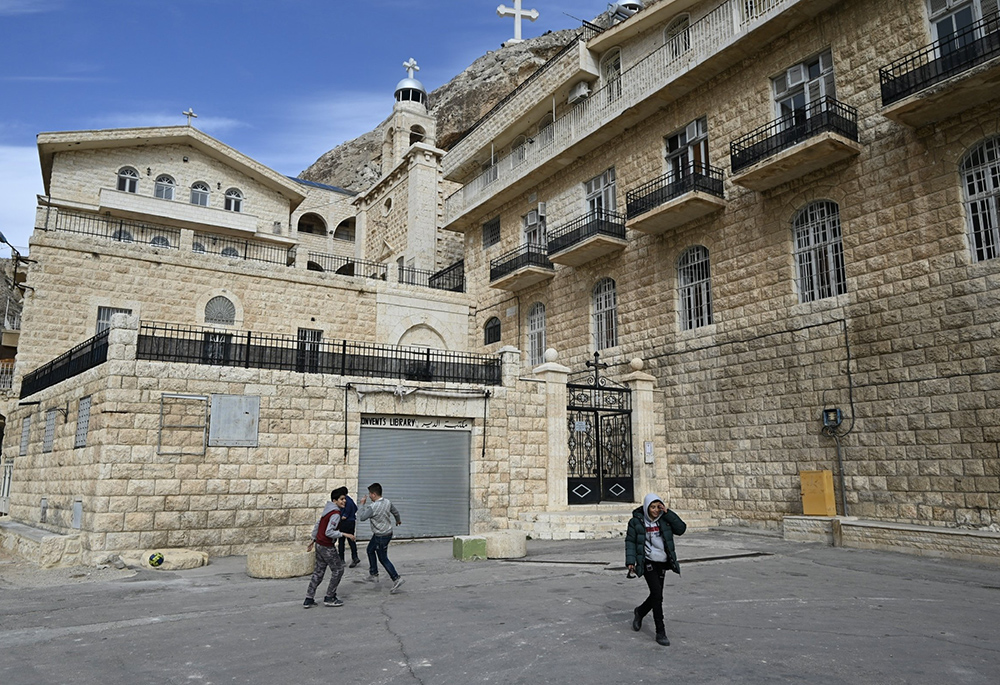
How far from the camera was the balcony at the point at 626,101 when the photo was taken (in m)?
15.1

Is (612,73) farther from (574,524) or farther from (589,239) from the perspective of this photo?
(574,524)

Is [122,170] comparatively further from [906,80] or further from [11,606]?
[906,80]

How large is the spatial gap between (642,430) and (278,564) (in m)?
9.36

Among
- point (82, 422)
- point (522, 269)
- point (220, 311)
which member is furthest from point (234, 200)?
point (82, 422)

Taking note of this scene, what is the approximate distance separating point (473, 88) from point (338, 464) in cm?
3191

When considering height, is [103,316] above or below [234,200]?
below

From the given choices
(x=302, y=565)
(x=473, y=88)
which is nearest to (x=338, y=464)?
(x=302, y=565)

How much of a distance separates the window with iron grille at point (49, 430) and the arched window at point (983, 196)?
17.6 m

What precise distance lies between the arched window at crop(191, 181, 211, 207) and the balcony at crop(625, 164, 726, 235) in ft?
63.6

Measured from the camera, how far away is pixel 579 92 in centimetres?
2069

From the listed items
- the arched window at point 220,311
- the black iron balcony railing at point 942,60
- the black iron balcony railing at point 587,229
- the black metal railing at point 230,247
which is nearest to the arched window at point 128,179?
the black metal railing at point 230,247

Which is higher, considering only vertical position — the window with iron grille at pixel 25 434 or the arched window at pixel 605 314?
the arched window at pixel 605 314

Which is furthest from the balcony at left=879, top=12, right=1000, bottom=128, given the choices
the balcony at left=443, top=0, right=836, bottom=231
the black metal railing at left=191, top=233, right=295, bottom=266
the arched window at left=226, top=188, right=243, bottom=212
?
the arched window at left=226, top=188, right=243, bottom=212

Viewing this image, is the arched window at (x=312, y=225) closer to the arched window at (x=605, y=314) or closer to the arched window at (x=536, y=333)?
the arched window at (x=536, y=333)
